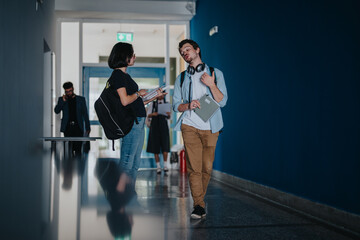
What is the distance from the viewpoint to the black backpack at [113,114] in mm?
2789

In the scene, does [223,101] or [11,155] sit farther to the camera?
[11,155]

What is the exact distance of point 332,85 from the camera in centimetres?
278

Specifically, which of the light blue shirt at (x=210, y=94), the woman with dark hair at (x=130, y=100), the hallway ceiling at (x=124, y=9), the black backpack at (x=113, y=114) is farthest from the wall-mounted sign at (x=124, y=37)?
the black backpack at (x=113, y=114)

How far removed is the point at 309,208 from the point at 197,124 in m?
1.15

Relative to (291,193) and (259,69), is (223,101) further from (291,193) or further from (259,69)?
(259,69)

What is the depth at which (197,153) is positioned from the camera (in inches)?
118

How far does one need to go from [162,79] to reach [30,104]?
3491 millimetres

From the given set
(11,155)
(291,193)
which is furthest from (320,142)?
(11,155)

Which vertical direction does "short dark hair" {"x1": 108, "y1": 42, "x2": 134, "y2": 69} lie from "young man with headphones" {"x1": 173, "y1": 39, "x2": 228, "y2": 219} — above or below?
above

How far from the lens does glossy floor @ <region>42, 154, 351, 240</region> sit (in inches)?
66.5

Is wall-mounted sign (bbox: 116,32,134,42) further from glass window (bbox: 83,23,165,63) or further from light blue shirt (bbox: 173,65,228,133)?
light blue shirt (bbox: 173,65,228,133)

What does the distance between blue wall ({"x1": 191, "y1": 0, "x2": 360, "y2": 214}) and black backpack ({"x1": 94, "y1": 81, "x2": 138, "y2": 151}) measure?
4.78ft

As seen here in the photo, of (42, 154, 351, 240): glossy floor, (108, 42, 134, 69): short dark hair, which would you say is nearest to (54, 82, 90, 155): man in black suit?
(42, 154, 351, 240): glossy floor

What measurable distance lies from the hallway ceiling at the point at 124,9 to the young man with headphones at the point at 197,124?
5324 millimetres
